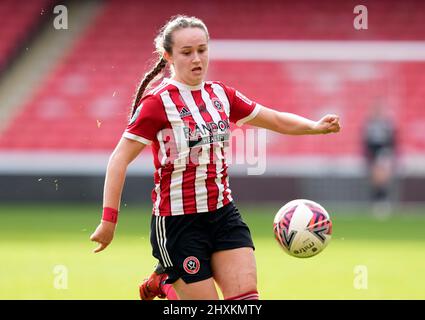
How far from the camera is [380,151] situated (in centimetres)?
1511

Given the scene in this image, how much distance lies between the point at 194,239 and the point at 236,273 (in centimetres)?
29

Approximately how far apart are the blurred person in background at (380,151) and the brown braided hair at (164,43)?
33.0ft

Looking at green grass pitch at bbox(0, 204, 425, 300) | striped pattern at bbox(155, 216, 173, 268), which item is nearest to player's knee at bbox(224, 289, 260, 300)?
striped pattern at bbox(155, 216, 173, 268)

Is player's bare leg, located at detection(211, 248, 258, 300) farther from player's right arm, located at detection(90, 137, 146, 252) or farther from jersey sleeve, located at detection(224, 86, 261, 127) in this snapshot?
jersey sleeve, located at detection(224, 86, 261, 127)

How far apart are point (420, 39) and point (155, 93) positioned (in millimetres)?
13388

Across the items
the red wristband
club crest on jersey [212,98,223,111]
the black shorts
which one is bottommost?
the black shorts

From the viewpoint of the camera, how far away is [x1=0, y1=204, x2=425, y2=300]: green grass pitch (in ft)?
24.0

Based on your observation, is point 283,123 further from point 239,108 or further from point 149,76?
point 149,76

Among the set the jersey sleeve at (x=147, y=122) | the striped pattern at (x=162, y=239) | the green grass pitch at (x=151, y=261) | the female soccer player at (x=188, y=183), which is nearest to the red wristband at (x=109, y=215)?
the female soccer player at (x=188, y=183)

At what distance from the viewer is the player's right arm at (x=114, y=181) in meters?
4.83

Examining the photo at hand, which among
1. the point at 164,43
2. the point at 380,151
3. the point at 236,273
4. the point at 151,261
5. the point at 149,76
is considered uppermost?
the point at 164,43

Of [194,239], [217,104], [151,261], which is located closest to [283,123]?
[217,104]

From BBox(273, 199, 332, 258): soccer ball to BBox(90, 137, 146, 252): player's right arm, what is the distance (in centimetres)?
101

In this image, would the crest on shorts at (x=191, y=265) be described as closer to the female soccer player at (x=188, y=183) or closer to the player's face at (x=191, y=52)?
the female soccer player at (x=188, y=183)
